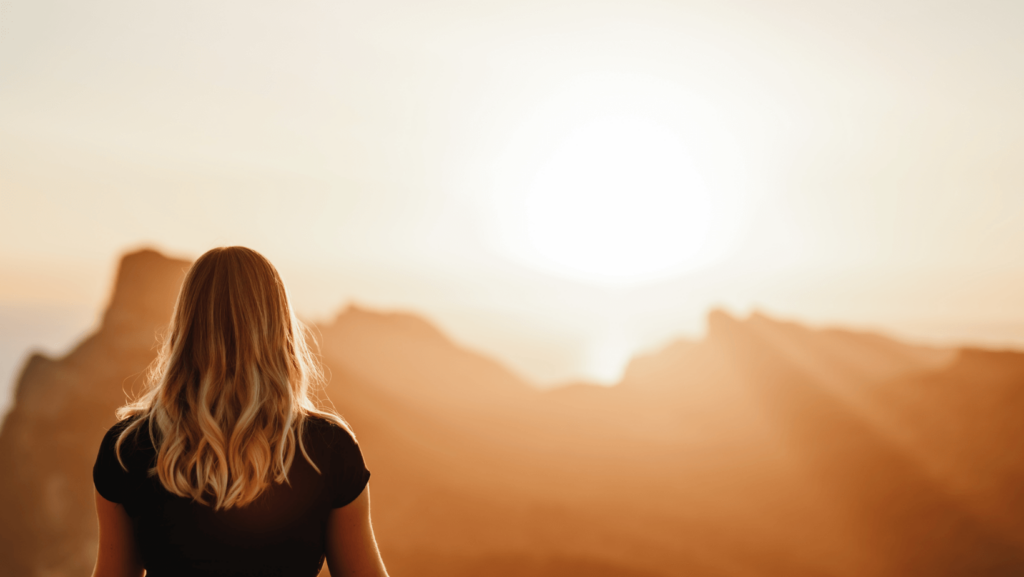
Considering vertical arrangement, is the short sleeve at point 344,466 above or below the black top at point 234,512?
above

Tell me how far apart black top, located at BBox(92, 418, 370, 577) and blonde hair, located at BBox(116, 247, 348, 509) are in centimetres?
4

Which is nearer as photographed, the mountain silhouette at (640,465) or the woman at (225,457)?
the woman at (225,457)

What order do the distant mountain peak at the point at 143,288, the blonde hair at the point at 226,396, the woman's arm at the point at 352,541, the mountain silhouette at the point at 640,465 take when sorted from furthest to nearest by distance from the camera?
1. the distant mountain peak at the point at 143,288
2. the mountain silhouette at the point at 640,465
3. the woman's arm at the point at 352,541
4. the blonde hair at the point at 226,396

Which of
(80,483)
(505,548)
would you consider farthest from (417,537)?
(80,483)

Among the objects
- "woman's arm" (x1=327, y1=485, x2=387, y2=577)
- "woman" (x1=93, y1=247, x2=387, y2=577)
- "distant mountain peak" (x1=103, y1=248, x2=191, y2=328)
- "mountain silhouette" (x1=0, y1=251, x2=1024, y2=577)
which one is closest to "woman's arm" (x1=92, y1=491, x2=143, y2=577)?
"woman" (x1=93, y1=247, x2=387, y2=577)

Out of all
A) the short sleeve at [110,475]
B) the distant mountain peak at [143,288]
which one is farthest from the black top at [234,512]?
the distant mountain peak at [143,288]

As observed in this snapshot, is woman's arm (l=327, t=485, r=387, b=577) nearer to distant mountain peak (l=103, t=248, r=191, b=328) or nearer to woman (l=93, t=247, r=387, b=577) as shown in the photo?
woman (l=93, t=247, r=387, b=577)

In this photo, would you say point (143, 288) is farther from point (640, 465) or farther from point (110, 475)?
point (110, 475)

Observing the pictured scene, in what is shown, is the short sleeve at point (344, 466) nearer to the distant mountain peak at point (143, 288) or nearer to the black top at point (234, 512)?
the black top at point (234, 512)

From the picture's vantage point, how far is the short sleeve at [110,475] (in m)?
2.06

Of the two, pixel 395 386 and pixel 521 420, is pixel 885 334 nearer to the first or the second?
pixel 521 420

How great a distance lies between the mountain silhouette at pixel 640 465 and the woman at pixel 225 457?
34.3 m

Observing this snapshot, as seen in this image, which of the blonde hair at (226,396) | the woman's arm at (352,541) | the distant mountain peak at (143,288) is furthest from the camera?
the distant mountain peak at (143,288)

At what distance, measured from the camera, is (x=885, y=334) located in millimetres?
55719
